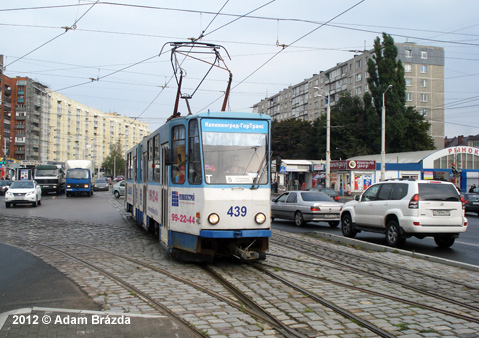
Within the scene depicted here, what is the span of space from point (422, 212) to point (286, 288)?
6.11 metres

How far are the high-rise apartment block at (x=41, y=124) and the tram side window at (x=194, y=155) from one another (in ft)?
237

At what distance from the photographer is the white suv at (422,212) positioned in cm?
1186

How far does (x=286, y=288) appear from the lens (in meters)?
7.20

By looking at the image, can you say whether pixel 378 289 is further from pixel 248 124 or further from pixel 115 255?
pixel 115 255

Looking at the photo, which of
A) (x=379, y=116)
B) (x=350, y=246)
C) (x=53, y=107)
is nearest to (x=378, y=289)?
(x=350, y=246)

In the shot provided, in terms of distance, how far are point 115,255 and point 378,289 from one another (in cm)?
588

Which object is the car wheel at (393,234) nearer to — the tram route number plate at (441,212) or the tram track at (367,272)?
the tram route number plate at (441,212)

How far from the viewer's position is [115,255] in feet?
34.4

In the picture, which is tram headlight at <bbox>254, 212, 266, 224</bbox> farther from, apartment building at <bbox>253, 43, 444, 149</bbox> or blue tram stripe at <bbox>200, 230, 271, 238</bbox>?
apartment building at <bbox>253, 43, 444, 149</bbox>

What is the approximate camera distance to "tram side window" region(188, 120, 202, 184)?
8.62 metres

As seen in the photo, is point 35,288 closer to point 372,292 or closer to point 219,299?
point 219,299

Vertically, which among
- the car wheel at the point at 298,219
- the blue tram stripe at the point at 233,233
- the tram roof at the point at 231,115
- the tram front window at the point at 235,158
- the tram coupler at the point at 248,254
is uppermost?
the tram roof at the point at 231,115

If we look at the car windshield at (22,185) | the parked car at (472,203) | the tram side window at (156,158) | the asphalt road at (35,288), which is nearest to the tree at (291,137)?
the parked car at (472,203)

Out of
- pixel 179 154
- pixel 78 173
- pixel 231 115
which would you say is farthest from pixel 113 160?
pixel 231 115
